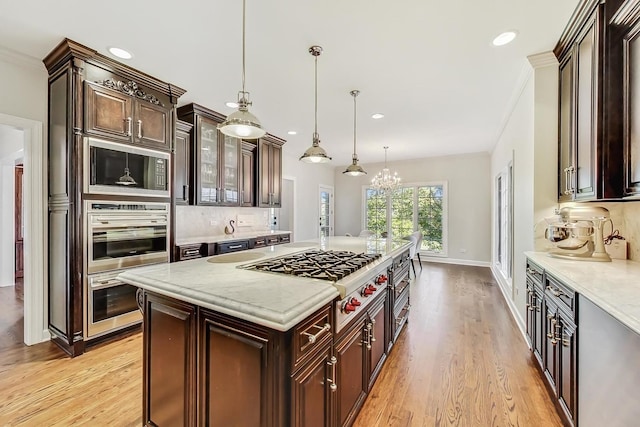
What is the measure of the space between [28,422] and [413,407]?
2.40 m

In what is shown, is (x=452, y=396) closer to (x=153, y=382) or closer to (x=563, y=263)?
(x=563, y=263)

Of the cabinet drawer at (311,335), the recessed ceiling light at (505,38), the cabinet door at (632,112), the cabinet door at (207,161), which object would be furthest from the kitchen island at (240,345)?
the cabinet door at (207,161)

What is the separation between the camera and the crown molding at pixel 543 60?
8.02ft

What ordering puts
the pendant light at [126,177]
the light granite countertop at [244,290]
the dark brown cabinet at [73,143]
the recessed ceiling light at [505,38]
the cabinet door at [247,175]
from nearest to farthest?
the light granite countertop at [244,290]
the recessed ceiling light at [505,38]
the dark brown cabinet at [73,143]
the pendant light at [126,177]
the cabinet door at [247,175]

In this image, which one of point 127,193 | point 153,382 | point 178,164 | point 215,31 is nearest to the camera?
point 153,382

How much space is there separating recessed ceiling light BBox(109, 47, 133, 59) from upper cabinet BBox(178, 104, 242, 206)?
1162mm

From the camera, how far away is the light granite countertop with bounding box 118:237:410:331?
98 cm

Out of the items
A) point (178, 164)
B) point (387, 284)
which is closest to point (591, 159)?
point (387, 284)

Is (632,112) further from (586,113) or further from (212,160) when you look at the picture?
(212,160)

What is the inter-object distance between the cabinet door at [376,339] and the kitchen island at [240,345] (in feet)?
0.69

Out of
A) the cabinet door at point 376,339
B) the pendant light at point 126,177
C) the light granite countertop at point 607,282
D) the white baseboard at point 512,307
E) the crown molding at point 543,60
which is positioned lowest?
the white baseboard at point 512,307

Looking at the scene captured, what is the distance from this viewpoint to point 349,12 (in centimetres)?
195

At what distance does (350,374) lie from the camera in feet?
5.04

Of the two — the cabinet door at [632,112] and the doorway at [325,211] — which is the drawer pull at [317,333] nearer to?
the cabinet door at [632,112]
